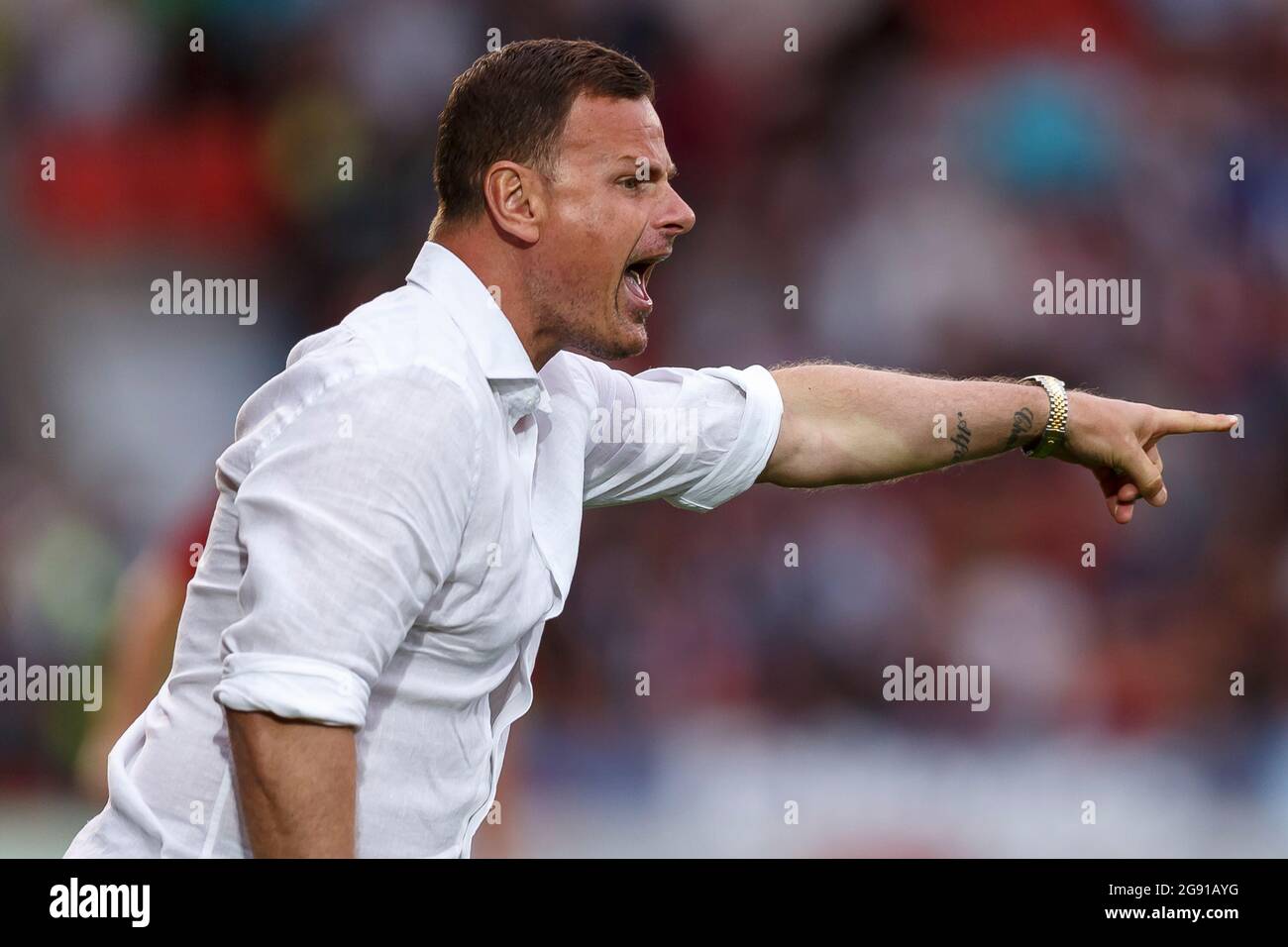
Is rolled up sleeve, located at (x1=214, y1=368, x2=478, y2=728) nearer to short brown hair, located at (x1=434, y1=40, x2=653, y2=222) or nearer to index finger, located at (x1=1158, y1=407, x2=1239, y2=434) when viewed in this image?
short brown hair, located at (x1=434, y1=40, x2=653, y2=222)

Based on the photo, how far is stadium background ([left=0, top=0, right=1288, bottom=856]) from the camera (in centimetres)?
302

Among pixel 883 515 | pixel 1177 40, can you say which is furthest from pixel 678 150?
pixel 1177 40

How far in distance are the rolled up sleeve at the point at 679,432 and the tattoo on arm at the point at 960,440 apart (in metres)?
0.21

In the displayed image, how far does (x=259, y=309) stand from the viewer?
3156mm

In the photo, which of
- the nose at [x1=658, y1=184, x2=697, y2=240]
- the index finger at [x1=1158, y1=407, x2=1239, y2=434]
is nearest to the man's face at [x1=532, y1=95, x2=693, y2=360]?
the nose at [x1=658, y1=184, x2=697, y2=240]

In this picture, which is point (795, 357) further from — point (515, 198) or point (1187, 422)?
point (515, 198)

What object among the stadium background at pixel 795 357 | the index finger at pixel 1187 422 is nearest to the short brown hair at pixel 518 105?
the index finger at pixel 1187 422

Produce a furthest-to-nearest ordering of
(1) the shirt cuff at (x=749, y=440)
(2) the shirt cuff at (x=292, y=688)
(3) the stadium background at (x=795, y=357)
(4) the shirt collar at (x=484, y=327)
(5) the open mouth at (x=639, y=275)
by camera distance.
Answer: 1. (3) the stadium background at (x=795, y=357)
2. (1) the shirt cuff at (x=749, y=440)
3. (5) the open mouth at (x=639, y=275)
4. (4) the shirt collar at (x=484, y=327)
5. (2) the shirt cuff at (x=292, y=688)

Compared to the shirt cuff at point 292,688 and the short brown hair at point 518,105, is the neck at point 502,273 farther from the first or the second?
the shirt cuff at point 292,688

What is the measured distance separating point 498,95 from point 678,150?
6.72 feet

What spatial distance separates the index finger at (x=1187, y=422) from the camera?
1634 mm

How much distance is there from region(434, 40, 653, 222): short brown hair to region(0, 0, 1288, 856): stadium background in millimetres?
1773

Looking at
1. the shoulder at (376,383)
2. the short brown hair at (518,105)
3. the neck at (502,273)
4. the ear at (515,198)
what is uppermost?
the short brown hair at (518,105)

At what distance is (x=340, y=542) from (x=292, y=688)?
11 centimetres
